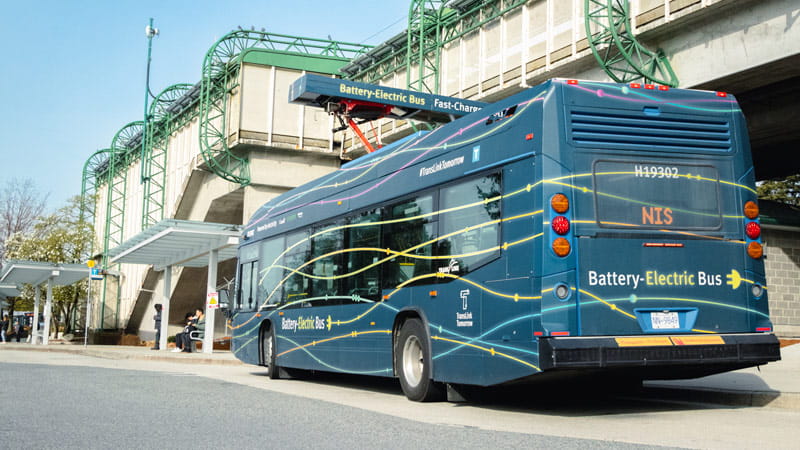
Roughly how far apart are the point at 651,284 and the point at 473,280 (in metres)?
1.89

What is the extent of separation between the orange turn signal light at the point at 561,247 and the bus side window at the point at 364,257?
3.65 meters

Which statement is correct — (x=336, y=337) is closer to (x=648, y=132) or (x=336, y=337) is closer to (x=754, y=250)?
(x=648, y=132)

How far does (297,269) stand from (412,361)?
4430 millimetres

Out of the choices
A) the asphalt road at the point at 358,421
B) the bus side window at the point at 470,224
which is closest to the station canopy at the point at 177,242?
the asphalt road at the point at 358,421

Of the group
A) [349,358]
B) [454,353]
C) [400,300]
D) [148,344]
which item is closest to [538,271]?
[454,353]

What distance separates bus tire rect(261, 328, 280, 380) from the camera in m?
15.6

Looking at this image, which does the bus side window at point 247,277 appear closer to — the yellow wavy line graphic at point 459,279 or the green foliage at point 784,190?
the yellow wavy line graphic at point 459,279

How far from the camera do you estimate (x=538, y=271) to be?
8.01 metres

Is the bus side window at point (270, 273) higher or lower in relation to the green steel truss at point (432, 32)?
lower

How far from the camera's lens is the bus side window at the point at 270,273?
1534 cm

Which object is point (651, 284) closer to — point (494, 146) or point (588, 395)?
point (494, 146)

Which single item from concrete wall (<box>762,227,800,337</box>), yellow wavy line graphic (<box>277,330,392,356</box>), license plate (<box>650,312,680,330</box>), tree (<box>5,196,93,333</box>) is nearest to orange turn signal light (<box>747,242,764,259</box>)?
license plate (<box>650,312,680,330</box>)

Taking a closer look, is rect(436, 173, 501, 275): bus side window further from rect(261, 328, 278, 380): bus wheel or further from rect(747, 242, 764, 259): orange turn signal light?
rect(261, 328, 278, 380): bus wheel

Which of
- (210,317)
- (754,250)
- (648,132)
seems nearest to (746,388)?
(754,250)
